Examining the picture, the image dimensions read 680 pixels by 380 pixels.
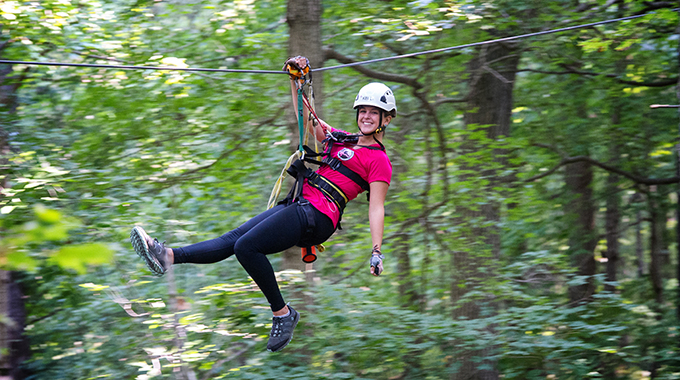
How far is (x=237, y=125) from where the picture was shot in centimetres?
627

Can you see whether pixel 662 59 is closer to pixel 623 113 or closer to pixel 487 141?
pixel 623 113

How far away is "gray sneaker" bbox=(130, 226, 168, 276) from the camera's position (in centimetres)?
273

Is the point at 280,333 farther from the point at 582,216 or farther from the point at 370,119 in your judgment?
the point at 582,216

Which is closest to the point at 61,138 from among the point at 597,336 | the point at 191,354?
the point at 191,354

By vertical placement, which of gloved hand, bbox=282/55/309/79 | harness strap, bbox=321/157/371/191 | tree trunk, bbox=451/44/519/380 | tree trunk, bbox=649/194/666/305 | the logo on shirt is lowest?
tree trunk, bbox=649/194/666/305

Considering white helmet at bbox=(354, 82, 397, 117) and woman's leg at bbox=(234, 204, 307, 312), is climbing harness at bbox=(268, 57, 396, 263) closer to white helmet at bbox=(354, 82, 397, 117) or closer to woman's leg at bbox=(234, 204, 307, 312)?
white helmet at bbox=(354, 82, 397, 117)

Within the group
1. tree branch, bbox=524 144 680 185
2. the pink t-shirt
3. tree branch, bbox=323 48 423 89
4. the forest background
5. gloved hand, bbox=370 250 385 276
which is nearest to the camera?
gloved hand, bbox=370 250 385 276

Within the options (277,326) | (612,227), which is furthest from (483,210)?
(277,326)

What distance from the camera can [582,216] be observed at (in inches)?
326

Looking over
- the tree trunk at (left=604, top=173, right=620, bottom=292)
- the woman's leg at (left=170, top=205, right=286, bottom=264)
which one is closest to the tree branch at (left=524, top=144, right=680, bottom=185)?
the tree trunk at (left=604, top=173, right=620, bottom=292)

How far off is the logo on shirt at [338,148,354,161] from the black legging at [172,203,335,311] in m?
0.33

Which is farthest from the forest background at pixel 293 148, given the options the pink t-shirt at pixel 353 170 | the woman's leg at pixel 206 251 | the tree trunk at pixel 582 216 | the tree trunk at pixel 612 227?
the woman's leg at pixel 206 251

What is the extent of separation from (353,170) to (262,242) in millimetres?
643

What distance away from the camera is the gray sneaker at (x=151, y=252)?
8.96ft
